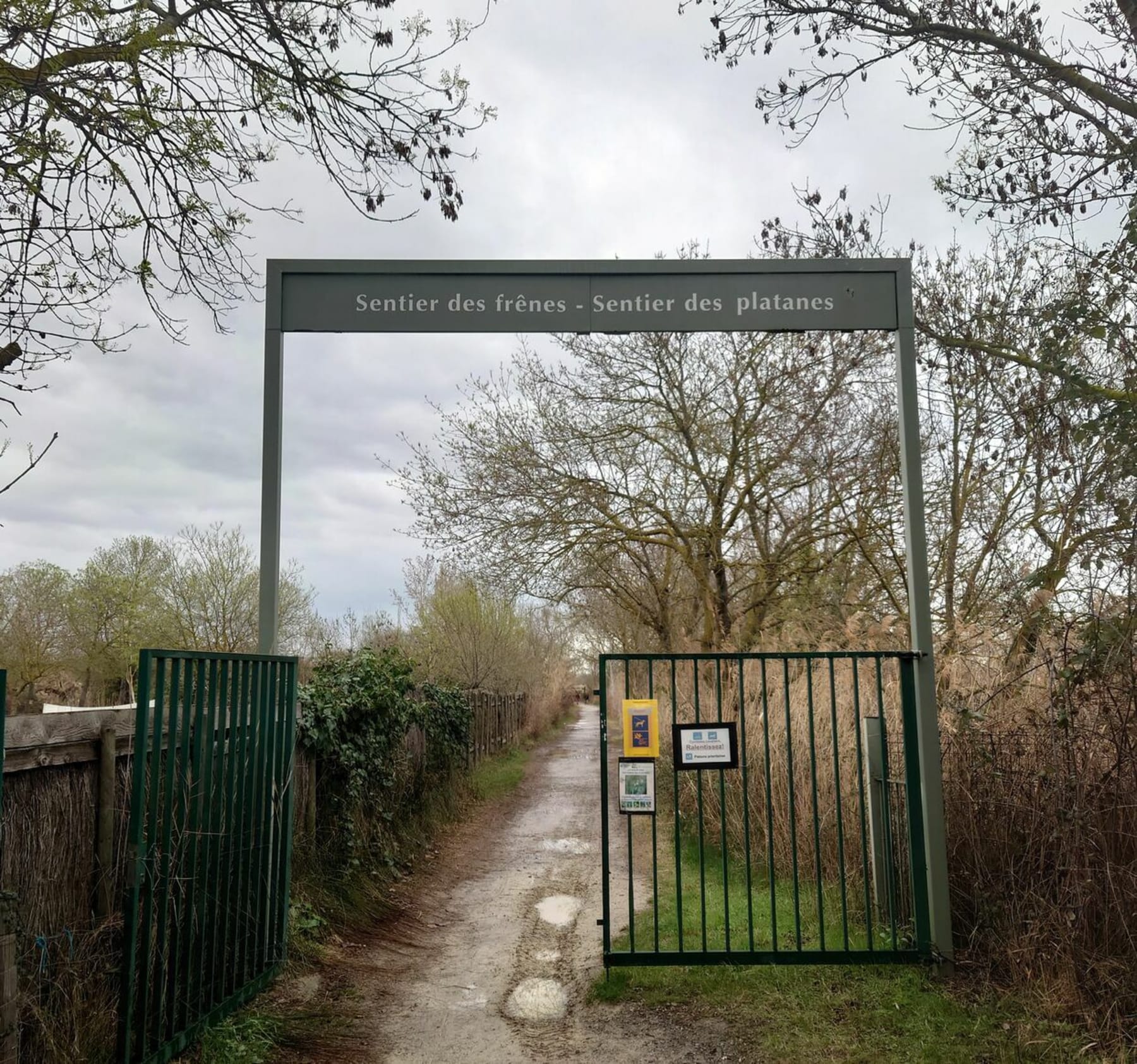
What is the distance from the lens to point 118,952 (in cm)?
479

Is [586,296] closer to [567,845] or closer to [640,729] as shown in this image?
[640,729]

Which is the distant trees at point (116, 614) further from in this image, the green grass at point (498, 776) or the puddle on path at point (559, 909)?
the puddle on path at point (559, 909)

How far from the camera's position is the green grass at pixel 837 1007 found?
5203 mm

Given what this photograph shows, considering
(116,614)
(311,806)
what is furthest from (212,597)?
(311,806)

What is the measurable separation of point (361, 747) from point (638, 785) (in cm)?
362

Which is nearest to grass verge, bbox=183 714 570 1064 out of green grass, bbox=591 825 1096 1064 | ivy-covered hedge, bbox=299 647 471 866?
ivy-covered hedge, bbox=299 647 471 866

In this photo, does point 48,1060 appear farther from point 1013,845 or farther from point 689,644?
point 689,644

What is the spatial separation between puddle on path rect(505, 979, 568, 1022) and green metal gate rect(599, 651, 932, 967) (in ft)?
1.41

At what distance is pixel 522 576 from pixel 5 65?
1265 cm

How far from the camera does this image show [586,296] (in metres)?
6.96

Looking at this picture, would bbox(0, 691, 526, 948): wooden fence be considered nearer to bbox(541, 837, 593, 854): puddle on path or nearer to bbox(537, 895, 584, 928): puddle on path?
bbox(537, 895, 584, 928): puddle on path

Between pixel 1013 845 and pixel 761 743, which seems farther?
pixel 761 743

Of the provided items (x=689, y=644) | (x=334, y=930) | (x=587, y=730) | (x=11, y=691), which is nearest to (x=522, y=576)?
(x=689, y=644)

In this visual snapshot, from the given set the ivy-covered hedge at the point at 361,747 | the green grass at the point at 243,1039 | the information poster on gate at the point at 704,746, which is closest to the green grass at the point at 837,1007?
the information poster on gate at the point at 704,746
